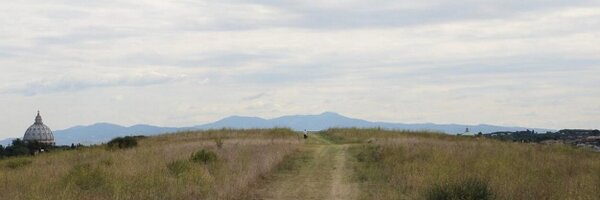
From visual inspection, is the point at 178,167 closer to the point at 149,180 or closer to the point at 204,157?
the point at 149,180

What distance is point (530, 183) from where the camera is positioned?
16.5m

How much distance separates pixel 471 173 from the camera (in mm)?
18969

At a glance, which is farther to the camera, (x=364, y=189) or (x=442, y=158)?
(x=442, y=158)

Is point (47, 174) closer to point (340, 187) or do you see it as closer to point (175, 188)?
point (175, 188)

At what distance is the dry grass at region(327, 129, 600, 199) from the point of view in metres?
15.0

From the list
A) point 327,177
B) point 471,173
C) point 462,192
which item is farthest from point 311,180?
point 462,192

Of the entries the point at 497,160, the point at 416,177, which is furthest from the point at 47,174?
the point at 497,160

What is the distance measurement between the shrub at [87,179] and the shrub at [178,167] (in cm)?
218

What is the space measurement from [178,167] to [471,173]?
8.81m

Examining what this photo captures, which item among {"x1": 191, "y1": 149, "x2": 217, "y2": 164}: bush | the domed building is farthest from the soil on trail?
the domed building

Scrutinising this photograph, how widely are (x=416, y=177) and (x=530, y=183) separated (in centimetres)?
293

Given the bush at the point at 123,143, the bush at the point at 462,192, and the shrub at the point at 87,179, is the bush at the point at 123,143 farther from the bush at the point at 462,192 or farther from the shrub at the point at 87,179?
the bush at the point at 462,192

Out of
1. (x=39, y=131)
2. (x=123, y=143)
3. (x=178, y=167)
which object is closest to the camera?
(x=178, y=167)

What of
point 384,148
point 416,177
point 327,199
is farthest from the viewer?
point 384,148
